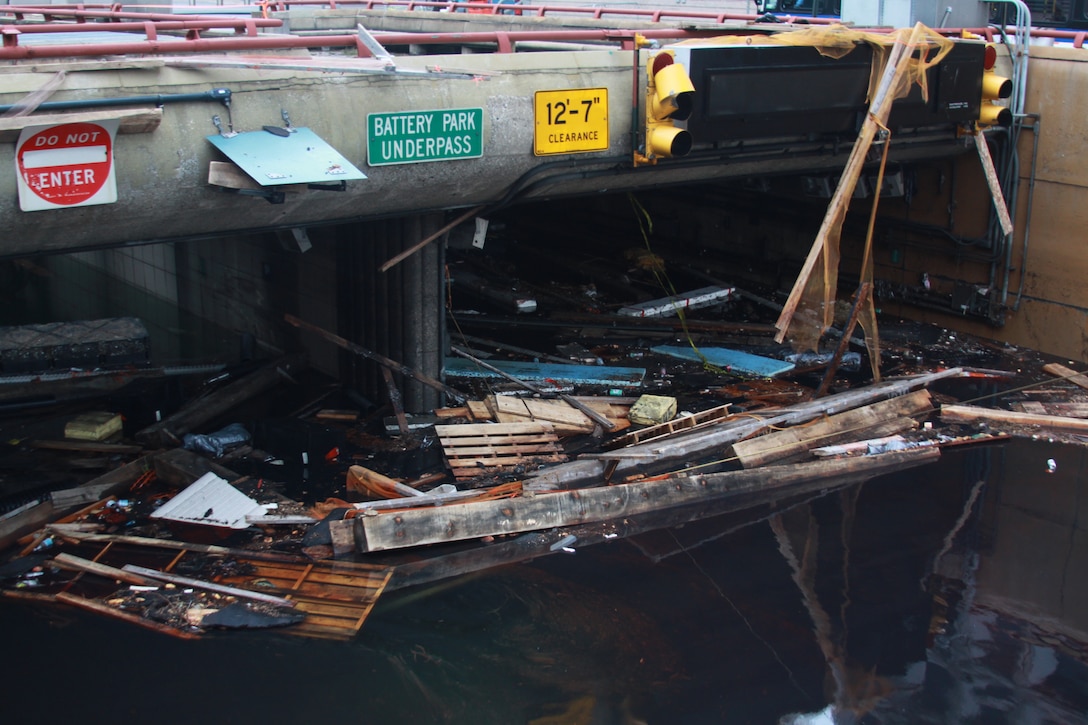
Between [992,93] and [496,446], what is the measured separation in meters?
7.56

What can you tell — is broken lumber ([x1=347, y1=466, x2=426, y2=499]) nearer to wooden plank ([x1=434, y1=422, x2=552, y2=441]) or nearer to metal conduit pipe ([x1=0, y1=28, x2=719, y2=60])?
wooden plank ([x1=434, y1=422, x2=552, y2=441])

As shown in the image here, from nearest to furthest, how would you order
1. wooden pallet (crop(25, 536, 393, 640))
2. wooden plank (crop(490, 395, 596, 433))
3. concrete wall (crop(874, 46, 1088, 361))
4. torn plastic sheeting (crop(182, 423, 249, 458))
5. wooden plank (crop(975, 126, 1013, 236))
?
1. wooden pallet (crop(25, 536, 393, 640))
2. torn plastic sheeting (crop(182, 423, 249, 458))
3. wooden plank (crop(490, 395, 596, 433))
4. wooden plank (crop(975, 126, 1013, 236))
5. concrete wall (crop(874, 46, 1088, 361))

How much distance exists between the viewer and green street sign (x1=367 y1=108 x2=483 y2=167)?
29.7 feet

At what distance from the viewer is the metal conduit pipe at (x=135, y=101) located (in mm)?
7449

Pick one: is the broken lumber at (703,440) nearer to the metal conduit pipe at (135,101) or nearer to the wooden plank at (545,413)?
the wooden plank at (545,413)

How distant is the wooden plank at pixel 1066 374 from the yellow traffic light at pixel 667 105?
5915 mm

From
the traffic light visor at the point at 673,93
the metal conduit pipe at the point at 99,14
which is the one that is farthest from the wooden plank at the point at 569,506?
the metal conduit pipe at the point at 99,14

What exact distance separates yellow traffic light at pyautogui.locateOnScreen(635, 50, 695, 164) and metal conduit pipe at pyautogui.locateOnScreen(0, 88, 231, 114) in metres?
4.19

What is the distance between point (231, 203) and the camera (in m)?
8.54

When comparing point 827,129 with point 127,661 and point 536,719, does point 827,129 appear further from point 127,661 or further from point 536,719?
point 127,661

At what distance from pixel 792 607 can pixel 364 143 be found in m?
5.41

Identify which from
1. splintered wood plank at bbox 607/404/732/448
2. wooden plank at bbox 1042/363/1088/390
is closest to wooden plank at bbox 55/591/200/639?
splintered wood plank at bbox 607/404/732/448

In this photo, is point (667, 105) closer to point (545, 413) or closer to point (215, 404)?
point (545, 413)

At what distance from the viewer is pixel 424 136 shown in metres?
9.26
